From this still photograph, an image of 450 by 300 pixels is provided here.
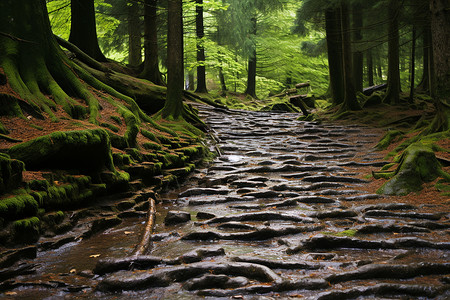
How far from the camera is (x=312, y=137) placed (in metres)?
13.2

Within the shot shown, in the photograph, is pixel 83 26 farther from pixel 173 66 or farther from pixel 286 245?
pixel 286 245

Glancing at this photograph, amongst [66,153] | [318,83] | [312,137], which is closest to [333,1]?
[312,137]

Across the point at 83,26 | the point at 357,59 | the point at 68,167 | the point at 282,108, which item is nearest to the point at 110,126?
the point at 68,167

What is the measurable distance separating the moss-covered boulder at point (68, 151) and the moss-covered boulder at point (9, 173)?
53cm

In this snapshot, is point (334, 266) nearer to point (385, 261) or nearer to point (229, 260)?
point (385, 261)

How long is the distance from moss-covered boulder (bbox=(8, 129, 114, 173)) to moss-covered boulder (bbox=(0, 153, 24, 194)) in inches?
21.0

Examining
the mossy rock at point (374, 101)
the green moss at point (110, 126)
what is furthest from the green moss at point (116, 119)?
the mossy rock at point (374, 101)

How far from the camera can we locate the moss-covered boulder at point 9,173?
416cm

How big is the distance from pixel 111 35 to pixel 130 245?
18428mm

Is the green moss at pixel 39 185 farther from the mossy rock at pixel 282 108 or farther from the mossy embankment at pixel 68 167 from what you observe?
the mossy rock at pixel 282 108

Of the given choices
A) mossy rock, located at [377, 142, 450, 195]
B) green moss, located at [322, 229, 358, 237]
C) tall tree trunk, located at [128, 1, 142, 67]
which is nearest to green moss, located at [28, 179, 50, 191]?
Answer: green moss, located at [322, 229, 358, 237]

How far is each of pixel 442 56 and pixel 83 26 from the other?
1039 cm

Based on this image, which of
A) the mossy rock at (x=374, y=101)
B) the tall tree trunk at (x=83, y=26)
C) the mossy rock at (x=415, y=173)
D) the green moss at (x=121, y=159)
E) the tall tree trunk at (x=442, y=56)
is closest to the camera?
the mossy rock at (x=415, y=173)

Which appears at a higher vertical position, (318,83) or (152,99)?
(318,83)
